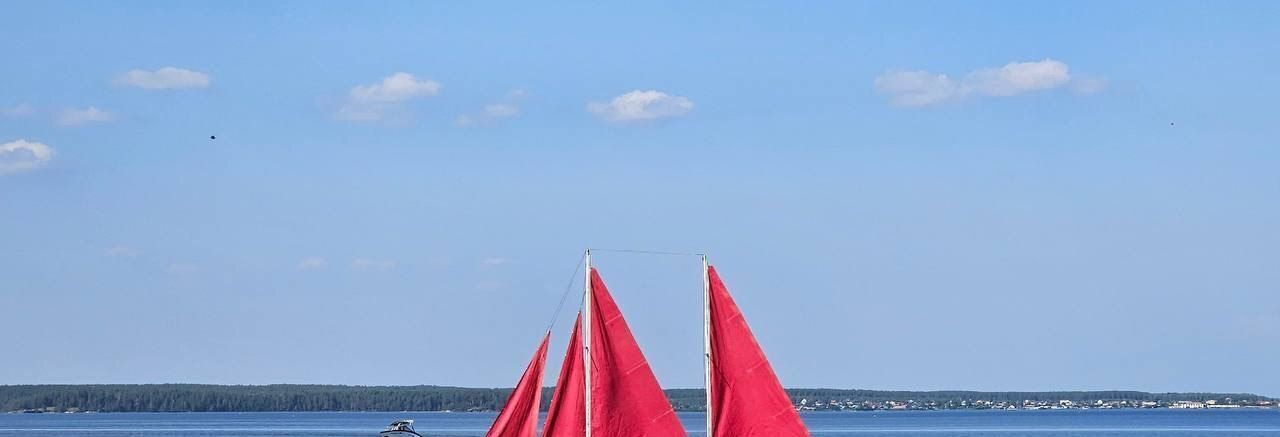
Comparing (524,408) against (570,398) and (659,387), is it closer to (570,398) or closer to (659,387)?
(570,398)

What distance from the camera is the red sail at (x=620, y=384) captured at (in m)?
38.7

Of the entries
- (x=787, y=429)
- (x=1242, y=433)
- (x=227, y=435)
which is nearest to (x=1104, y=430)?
(x=1242, y=433)

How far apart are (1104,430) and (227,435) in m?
68.1

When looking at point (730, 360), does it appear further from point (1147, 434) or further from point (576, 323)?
point (1147, 434)

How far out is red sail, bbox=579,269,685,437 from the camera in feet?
127

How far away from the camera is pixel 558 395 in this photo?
39938 mm

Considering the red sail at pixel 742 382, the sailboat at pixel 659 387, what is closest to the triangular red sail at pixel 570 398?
the sailboat at pixel 659 387

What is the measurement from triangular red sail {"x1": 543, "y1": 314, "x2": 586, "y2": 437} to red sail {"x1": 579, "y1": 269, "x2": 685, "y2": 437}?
0.70 m

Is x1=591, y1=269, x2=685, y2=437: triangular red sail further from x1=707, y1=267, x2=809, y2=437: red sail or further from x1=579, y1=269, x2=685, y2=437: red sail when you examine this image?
x1=707, y1=267, x2=809, y2=437: red sail

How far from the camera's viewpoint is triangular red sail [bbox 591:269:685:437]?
38688 mm

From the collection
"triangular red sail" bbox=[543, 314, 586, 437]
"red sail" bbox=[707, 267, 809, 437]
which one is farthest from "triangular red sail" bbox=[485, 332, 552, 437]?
"red sail" bbox=[707, 267, 809, 437]

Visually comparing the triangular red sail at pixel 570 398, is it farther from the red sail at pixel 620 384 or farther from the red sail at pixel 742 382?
the red sail at pixel 742 382

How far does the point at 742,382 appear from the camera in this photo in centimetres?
3891

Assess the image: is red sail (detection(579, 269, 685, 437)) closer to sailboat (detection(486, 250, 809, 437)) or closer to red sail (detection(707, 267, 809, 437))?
sailboat (detection(486, 250, 809, 437))
